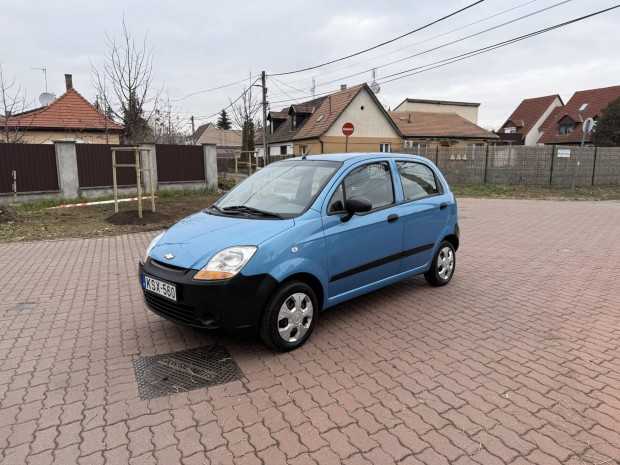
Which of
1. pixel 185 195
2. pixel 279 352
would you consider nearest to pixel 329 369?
pixel 279 352

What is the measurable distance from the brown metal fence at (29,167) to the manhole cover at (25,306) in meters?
10.8

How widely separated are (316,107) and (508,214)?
2798 centimetres

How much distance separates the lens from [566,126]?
46.2 metres

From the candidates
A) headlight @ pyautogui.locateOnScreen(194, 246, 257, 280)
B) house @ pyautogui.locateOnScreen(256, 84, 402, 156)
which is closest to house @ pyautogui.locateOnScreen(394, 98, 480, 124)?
house @ pyautogui.locateOnScreen(256, 84, 402, 156)

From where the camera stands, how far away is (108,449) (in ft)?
7.98

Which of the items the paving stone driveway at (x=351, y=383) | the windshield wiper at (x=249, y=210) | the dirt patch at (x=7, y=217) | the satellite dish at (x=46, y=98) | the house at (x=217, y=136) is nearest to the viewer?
the paving stone driveway at (x=351, y=383)

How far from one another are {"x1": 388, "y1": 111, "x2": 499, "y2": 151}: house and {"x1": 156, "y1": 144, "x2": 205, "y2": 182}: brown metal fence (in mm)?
23185

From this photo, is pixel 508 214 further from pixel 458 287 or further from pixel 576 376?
pixel 576 376

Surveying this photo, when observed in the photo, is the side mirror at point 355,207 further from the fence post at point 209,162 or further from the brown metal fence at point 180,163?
the fence post at point 209,162

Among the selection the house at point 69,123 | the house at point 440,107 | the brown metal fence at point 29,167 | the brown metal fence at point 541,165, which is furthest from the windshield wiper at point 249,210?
the house at point 440,107

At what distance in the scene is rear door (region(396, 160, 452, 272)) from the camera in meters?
4.63

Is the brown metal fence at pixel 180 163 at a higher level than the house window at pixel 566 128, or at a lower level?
lower

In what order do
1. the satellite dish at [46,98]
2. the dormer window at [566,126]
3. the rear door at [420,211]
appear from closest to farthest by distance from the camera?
the rear door at [420,211] < the satellite dish at [46,98] < the dormer window at [566,126]

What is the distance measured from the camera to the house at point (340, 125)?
111 feet
